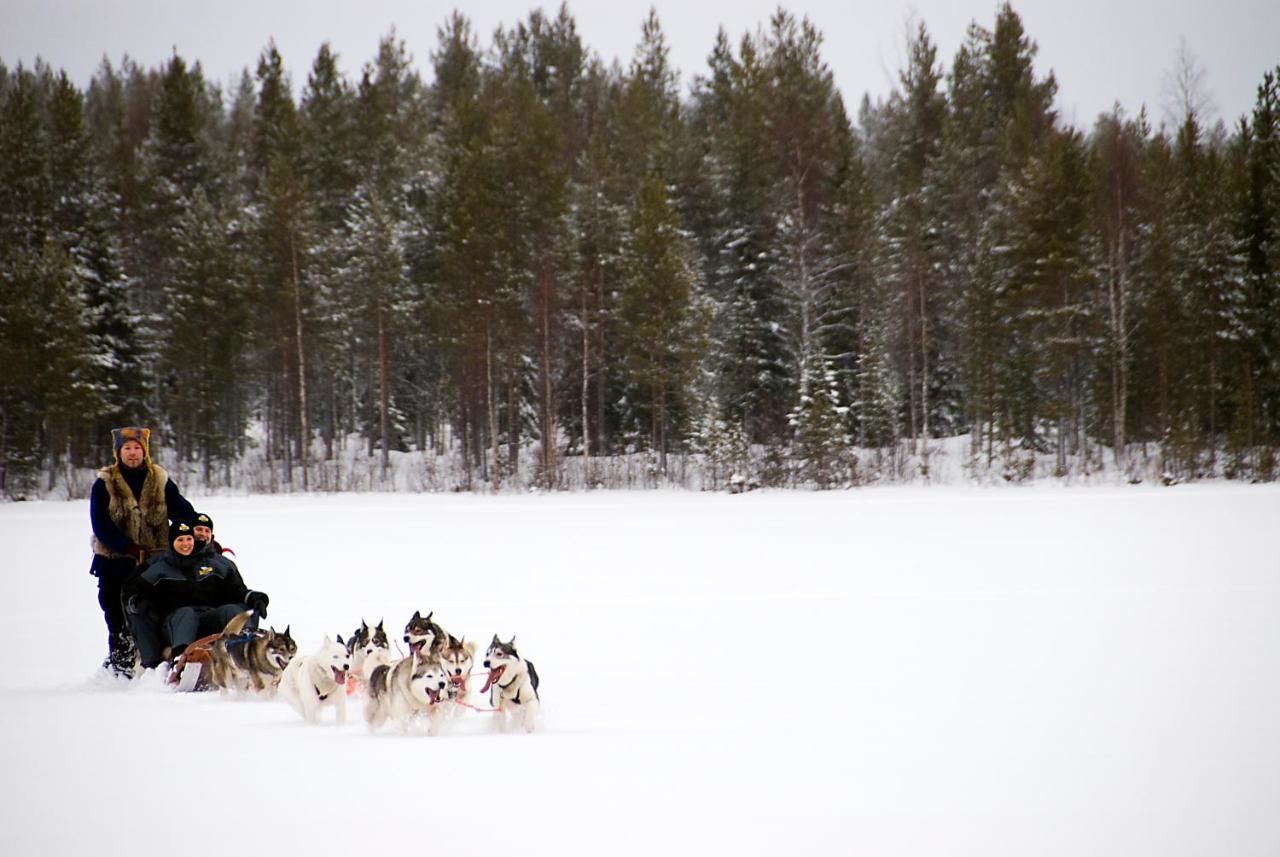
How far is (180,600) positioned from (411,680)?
2784mm

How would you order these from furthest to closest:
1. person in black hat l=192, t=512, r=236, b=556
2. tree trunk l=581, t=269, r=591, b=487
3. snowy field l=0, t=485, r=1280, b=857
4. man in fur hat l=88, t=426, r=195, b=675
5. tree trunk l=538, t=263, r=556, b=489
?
tree trunk l=581, t=269, r=591, b=487, tree trunk l=538, t=263, r=556, b=489, person in black hat l=192, t=512, r=236, b=556, man in fur hat l=88, t=426, r=195, b=675, snowy field l=0, t=485, r=1280, b=857

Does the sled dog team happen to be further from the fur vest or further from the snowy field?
the fur vest

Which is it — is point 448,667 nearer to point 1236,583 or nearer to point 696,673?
point 696,673

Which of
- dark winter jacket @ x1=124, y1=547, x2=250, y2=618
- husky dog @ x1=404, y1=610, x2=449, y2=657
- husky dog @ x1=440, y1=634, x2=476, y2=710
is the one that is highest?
dark winter jacket @ x1=124, y1=547, x2=250, y2=618

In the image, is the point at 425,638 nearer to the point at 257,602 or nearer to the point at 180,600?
the point at 257,602

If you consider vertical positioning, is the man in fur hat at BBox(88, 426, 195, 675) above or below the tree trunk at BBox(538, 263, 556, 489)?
below

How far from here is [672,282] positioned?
29.0 metres

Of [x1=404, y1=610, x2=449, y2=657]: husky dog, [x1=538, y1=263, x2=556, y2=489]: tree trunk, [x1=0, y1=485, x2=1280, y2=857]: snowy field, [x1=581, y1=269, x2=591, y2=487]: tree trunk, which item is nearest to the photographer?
[x1=0, y1=485, x2=1280, y2=857]: snowy field

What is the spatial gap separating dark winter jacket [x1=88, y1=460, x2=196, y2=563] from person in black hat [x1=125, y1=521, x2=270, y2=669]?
230 millimetres

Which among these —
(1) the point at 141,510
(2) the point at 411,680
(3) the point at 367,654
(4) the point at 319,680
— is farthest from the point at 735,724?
(1) the point at 141,510

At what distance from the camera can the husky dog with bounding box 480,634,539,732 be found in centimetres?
583

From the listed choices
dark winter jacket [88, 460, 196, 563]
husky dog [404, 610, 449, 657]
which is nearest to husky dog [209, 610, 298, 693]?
husky dog [404, 610, 449, 657]

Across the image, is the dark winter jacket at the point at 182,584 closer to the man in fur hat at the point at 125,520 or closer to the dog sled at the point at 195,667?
the man in fur hat at the point at 125,520

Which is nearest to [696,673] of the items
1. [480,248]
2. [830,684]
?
[830,684]
